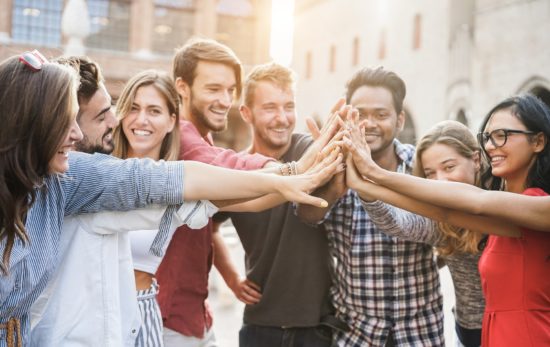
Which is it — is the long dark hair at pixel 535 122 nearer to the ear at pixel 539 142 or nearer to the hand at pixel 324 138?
the ear at pixel 539 142

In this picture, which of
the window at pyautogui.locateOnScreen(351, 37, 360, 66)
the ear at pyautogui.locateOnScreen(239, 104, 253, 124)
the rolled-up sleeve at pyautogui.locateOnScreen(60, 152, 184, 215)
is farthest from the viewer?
the window at pyautogui.locateOnScreen(351, 37, 360, 66)

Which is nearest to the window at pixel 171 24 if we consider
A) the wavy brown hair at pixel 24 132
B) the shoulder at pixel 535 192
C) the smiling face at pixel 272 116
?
the smiling face at pixel 272 116

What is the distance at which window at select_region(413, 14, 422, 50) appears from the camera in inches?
1044

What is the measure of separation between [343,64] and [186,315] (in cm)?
2945

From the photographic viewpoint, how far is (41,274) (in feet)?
6.96

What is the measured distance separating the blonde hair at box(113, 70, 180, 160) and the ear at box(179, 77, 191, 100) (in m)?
0.39

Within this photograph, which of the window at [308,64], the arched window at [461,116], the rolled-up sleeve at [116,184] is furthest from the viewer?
the window at [308,64]

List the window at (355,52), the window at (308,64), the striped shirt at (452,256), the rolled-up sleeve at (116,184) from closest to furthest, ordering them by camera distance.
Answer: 1. the rolled-up sleeve at (116,184)
2. the striped shirt at (452,256)
3. the window at (355,52)
4. the window at (308,64)

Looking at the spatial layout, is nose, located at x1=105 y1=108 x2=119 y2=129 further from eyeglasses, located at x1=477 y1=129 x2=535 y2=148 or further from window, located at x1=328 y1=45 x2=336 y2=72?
window, located at x1=328 y1=45 x2=336 y2=72

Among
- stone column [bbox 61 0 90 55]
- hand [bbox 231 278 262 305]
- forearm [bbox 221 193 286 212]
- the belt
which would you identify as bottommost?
hand [bbox 231 278 262 305]

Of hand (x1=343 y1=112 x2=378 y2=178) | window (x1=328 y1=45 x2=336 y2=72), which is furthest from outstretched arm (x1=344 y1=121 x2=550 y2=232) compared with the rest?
window (x1=328 y1=45 x2=336 y2=72)

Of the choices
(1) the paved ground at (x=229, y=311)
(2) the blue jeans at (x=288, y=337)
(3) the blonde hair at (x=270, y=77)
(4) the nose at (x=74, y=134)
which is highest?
(3) the blonde hair at (x=270, y=77)

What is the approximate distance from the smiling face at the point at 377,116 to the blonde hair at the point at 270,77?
1.67ft

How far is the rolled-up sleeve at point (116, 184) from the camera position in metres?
2.24
